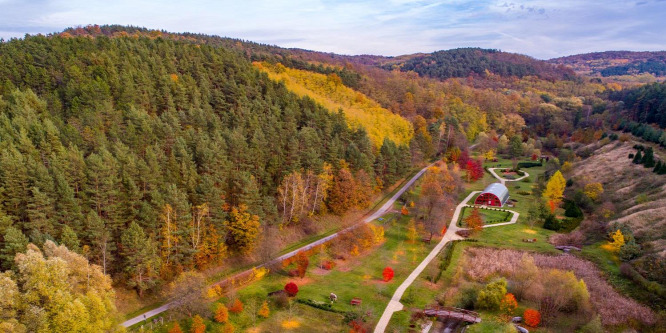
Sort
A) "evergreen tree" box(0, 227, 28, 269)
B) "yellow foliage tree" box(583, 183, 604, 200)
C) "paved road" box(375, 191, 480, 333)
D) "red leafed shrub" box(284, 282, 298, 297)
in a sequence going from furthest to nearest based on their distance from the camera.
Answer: "yellow foliage tree" box(583, 183, 604, 200), "red leafed shrub" box(284, 282, 298, 297), "paved road" box(375, 191, 480, 333), "evergreen tree" box(0, 227, 28, 269)

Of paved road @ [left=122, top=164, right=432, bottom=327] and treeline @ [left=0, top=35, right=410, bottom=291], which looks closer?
paved road @ [left=122, top=164, right=432, bottom=327]

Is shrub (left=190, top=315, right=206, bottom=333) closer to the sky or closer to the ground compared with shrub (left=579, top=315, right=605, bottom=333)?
closer to the ground

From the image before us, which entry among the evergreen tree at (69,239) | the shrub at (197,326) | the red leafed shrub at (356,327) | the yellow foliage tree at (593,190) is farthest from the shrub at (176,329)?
the yellow foliage tree at (593,190)

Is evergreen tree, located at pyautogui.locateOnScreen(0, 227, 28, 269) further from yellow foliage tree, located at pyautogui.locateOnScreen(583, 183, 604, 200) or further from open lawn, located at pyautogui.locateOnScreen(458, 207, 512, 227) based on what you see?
yellow foliage tree, located at pyautogui.locateOnScreen(583, 183, 604, 200)

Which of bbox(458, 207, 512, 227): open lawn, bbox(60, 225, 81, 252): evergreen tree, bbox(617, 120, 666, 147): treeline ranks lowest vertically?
bbox(458, 207, 512, 227): open lawn

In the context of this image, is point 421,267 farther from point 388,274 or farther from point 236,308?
point 236,308

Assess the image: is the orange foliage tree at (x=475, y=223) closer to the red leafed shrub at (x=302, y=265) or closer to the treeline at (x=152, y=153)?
the treeline at (x=152, y=153)

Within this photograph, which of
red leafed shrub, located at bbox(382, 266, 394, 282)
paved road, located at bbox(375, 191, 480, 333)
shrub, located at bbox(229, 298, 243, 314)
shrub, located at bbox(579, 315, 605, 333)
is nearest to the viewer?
shrub, located at bbox(579, 315, 605, 333)

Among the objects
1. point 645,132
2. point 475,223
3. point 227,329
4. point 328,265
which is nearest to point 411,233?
point 475,223

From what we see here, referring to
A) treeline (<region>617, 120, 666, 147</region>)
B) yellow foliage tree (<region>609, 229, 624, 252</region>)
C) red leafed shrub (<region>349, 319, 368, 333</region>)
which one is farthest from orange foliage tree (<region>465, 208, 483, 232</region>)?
treeline (<region>617, 120, 666, 147</region>)

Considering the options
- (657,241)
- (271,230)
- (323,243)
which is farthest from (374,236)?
(657,241)
